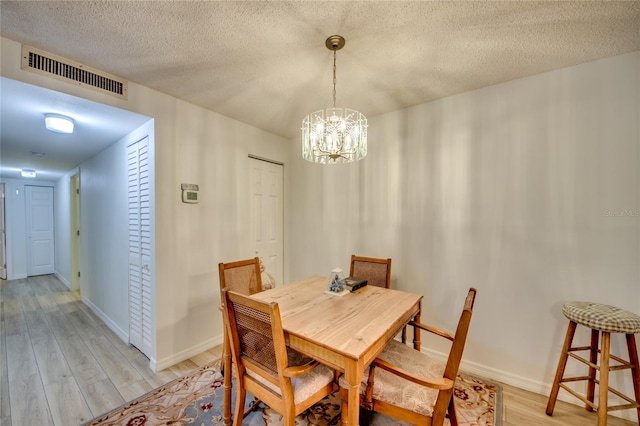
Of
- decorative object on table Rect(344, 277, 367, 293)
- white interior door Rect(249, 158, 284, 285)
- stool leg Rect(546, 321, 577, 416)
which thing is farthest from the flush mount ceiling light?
stool leg Rect(546, 321, 577, 416)

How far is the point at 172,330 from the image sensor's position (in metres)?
2.41

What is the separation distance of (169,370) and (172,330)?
0.33m

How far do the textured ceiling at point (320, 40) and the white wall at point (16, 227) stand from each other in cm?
600

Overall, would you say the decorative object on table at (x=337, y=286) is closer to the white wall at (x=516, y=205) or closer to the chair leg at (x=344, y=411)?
the chair leg at (x=344, y=411)

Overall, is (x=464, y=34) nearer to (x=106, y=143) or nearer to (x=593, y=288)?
(x=593, y=288)

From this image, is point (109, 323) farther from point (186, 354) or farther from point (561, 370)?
point (561, 370)

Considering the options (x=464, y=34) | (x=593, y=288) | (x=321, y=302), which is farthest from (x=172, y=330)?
(x=593, y=288)

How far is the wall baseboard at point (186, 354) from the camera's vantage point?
230 cm

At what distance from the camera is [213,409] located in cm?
181

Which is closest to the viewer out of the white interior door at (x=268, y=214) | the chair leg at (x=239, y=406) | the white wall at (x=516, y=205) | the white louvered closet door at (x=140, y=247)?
the chair leg at (x=239, y=406)

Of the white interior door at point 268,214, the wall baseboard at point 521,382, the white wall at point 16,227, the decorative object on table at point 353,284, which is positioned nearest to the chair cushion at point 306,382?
the decorative object on table at point 353,284

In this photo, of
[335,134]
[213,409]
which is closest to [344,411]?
[213,409]

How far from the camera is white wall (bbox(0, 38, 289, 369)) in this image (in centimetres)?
233

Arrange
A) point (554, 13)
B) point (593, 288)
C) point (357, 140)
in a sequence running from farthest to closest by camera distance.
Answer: point (593, 288), point (357, 140), point (554, 13)
